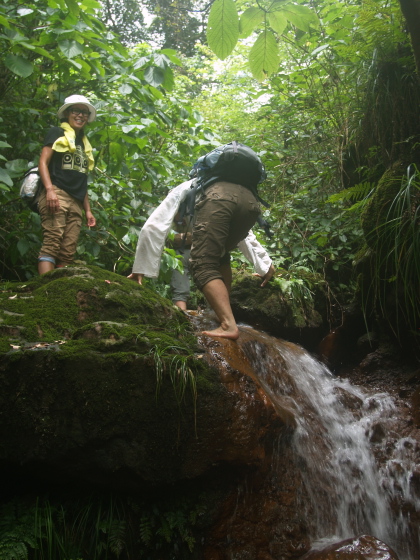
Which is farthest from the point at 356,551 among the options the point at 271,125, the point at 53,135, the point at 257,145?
the point at 271,125

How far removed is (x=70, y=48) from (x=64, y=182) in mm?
1257

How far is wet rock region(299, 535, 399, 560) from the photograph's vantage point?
271cm

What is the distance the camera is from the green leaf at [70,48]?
403 cm

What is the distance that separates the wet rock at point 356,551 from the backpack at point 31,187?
3.93 meters

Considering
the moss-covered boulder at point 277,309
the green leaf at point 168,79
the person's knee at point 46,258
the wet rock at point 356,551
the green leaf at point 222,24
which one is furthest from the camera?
the moss-covered boulder at point 277,309

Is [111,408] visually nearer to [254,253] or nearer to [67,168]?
[254,253]

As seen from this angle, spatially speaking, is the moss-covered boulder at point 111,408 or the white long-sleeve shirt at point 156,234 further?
the white long-sleeve shirt at point 156,234

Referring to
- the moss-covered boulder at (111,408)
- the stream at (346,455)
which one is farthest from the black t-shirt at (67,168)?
the stream at (346,455)

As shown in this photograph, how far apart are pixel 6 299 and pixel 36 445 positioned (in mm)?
1275

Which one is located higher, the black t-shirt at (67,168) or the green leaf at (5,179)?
the black t-shirt at (67,168)

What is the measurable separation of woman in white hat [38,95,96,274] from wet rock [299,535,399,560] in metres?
3.28

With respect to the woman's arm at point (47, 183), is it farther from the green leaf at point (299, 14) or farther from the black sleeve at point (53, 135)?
the green leaf at point (299, 14)

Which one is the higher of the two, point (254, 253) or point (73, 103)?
point (73, 103)

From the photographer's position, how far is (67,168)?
454 centimetres
